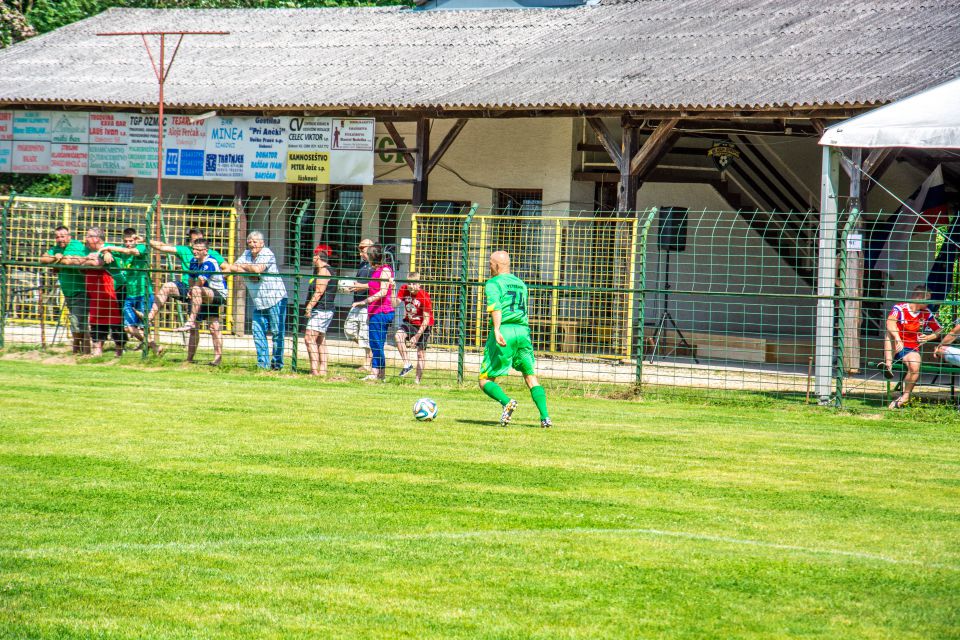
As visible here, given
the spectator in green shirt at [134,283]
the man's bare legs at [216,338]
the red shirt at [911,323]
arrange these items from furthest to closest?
the spectator in green shirt at [134,283] < the man's bare legs at [216,338] < the red shirt at [911,323]

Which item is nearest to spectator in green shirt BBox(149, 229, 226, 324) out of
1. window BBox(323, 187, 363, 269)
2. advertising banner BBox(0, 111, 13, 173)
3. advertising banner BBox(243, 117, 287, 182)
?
advertising banner BBox(243, 117, 287, 182)

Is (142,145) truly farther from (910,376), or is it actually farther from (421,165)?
(910,376)

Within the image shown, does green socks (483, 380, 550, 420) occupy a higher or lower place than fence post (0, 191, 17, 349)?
lower

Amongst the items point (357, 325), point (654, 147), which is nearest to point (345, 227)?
point (654, 147)

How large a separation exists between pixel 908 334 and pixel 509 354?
5562 mm

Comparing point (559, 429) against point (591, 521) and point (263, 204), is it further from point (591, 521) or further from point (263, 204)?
point (263, 204)

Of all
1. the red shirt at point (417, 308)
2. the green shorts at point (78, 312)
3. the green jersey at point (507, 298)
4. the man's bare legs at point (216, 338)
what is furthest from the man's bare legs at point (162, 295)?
the green jersey at point (507, 298)

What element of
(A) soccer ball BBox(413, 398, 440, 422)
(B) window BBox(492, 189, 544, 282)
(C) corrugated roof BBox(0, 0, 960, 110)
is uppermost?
(C) corrugated roof BBox(0, 0, 960, 110)

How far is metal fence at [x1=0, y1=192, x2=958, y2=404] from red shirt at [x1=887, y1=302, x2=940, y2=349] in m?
0.49

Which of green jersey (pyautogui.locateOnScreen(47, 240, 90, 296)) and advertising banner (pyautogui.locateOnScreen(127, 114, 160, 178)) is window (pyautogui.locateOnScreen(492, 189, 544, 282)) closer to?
green jersey (pyautogui.locateOnScreen(47, 240, 90, 296))

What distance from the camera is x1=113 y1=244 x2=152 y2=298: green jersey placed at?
60.6 ft

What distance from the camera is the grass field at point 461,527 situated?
18.9 ft

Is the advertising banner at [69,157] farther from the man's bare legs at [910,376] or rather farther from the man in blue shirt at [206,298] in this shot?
the man's bare legs at [910,376]

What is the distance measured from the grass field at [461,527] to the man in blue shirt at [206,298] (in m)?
4.43
